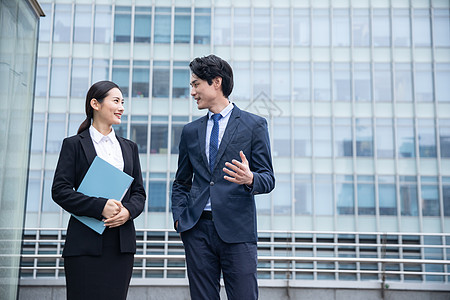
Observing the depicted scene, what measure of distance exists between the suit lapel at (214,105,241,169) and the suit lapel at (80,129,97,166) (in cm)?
74

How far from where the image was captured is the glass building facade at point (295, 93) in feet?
78.2

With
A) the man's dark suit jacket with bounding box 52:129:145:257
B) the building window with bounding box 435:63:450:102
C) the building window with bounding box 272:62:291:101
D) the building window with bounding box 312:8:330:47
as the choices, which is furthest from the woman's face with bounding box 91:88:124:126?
the building window with bounding box 435:63:450:102

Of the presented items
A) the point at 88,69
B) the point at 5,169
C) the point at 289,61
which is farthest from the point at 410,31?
the point at 5,169

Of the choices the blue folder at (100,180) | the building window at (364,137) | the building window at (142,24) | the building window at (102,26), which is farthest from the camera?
the building window at (142,24)

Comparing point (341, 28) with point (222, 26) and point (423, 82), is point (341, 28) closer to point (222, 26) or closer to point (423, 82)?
point (423, 82)

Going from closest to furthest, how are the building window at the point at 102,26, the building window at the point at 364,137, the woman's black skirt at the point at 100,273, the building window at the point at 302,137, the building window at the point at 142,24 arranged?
the woman's black skirt at the point at 100,273
the building window at the point at 302,137
the building window at the point at 364,137
the building window at the point at 102,26
the building window at the point at 142,24

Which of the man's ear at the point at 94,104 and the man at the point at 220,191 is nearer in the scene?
the man at the point at 220,191

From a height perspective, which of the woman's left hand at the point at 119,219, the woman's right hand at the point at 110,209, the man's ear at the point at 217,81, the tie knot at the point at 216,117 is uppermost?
the man's ear at the point at 217,81

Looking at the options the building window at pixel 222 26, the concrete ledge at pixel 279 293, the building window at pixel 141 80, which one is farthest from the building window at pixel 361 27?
the concrete ledge at pixel 279 293

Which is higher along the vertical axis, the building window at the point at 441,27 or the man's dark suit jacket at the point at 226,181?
the building window at the point at 441,27

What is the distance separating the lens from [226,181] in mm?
2887

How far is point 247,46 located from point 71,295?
22563mm

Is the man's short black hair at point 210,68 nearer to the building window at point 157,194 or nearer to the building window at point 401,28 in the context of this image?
the building window at point 157,194

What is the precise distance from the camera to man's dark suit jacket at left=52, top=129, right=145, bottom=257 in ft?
9.08
